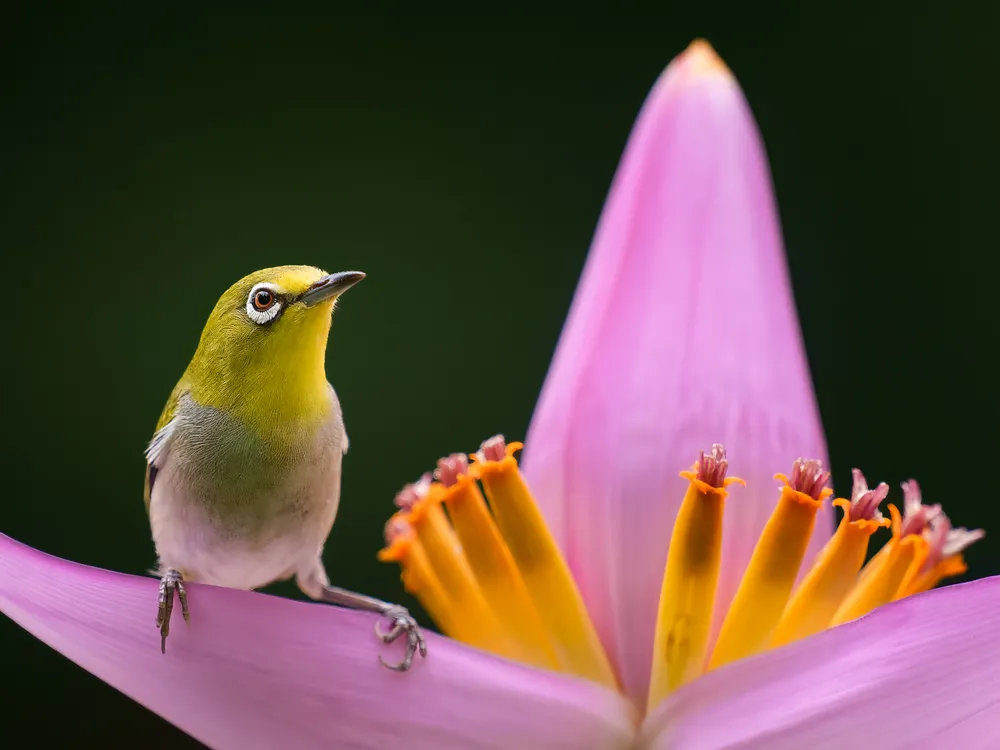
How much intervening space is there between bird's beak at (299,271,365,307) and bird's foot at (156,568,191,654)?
97 mm

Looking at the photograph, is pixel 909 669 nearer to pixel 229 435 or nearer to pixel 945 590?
pixel 945 590

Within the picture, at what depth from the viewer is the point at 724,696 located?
0.36 meters

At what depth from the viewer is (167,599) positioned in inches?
13.8

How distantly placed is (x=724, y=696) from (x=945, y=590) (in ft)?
0.25

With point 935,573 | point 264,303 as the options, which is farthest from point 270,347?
point 935,573

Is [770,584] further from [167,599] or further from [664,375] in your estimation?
[167,599]

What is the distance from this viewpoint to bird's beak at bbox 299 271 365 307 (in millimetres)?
308

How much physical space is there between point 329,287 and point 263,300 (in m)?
0.03

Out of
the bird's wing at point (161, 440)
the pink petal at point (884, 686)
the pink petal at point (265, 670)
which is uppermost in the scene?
the bird's wing at point (161, 440)

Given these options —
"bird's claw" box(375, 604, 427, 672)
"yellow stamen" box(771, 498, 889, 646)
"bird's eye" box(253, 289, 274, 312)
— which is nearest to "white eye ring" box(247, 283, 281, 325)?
"bird's eye" box(253, 289, 274, 312)

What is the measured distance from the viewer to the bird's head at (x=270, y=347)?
1.07ft

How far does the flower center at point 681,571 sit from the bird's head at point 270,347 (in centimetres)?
11

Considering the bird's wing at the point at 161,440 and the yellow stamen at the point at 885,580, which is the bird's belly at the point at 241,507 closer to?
the bird's wing at the point at 161,440

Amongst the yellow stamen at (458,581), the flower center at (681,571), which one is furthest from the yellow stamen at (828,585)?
the yellow stamen at (458,581)
